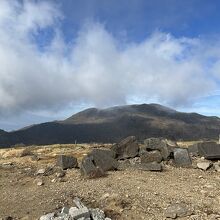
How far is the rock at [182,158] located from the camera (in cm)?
2325

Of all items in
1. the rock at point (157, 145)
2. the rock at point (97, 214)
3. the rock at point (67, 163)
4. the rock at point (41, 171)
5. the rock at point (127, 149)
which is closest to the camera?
the rock at point (97, 214)

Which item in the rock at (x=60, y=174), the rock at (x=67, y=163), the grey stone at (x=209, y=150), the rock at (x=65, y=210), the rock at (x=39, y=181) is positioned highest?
the grey stone at (x=209, y=150)

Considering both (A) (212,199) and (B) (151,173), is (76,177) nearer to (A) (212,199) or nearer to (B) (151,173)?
(B) (151,173)

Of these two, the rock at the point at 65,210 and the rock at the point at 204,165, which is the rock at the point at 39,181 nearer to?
the rock at the point at 65,210

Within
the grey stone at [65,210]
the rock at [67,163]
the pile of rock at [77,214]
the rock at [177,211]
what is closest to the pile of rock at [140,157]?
the rock at [67,163]

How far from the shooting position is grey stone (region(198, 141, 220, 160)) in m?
23.9

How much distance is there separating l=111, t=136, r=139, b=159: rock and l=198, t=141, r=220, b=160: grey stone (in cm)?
365

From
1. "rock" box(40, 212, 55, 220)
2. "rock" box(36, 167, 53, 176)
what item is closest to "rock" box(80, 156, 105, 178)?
"rock" box(36, 167, 53, 176)

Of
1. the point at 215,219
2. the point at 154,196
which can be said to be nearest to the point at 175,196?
the point at 154,196

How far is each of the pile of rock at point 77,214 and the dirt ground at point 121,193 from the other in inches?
22.2

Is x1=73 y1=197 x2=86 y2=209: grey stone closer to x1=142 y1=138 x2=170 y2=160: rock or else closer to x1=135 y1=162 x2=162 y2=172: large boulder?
x1=135 y1=162 x2=162 y2=172: large boulder

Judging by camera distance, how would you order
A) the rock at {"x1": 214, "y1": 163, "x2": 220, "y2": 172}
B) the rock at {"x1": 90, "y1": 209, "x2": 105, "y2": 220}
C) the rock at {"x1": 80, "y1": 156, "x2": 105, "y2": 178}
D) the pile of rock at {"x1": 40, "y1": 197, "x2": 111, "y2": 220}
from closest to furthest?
the pile of rock at {"x1": 40, "y1": 197, "x2": 111, "y2": 220} < the rock at {"x1": 90, "y1": 209, "x2": 105, "y2": 220} < the rock at {"x1": 80, "y1": 156, "x2": 105, "y2": 178} < the rock at {"x1": 214, "y1": 163, "x2": 220, "y2": 172}

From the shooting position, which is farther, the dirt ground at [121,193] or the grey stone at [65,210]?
the dirt ground at [121,193]

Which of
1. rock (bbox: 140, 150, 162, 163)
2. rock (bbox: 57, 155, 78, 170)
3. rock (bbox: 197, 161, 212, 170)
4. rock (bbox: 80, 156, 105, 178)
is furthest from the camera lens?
rock (bbox: 140, 150, 162, 163)
